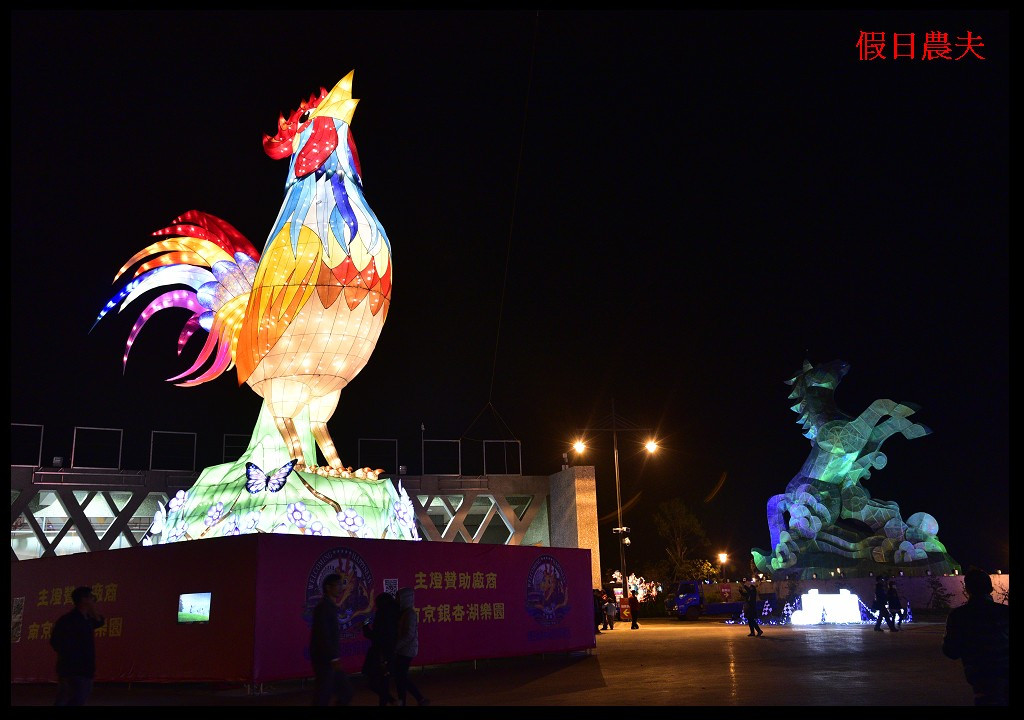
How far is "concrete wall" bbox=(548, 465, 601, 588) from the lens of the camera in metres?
34.9

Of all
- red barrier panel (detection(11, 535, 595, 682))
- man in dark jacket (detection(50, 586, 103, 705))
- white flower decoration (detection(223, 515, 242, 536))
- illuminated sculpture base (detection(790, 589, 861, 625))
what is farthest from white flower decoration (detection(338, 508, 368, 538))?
illuminated sculpture base (detection(790, 589, 861, 625))

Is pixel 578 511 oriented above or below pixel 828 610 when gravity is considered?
above

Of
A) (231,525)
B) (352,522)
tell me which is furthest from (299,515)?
(231,525)

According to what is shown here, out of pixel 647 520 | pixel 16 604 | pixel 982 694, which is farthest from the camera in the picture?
pixel 647 520

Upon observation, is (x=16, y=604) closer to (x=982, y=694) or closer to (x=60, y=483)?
(x=982, y=694)

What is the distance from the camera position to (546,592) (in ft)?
56.2

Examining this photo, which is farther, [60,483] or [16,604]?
[60,483]

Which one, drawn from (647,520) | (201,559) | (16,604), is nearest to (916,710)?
(201,559)

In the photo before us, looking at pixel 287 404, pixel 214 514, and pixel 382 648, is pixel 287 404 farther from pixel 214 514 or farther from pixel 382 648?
pixel 382 648

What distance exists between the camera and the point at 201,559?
12.9 meters

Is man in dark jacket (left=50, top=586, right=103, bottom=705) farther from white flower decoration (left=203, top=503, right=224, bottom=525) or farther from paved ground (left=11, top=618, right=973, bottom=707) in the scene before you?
white flower decoration (left=203, top=503, right=224, bottom=525)

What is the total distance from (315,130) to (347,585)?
32.2 ft

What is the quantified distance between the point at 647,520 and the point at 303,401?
42.4 m

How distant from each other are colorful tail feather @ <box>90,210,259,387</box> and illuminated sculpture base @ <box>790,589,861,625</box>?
18602 millimetres
